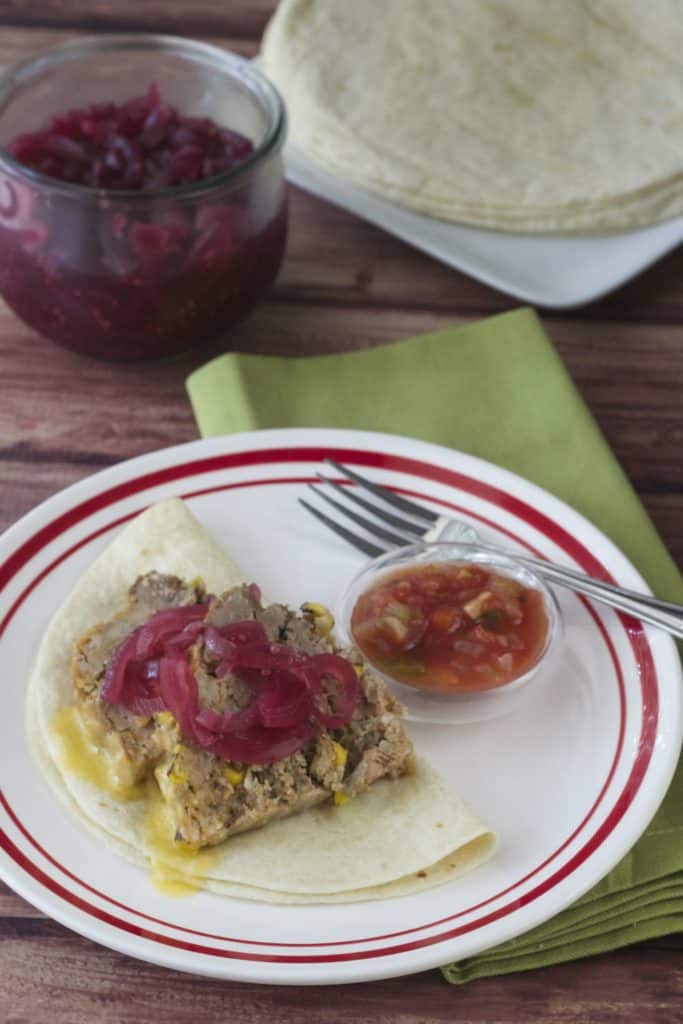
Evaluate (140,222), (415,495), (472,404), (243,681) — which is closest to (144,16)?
(140,222)

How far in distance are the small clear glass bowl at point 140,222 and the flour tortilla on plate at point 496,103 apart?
588 millimetres

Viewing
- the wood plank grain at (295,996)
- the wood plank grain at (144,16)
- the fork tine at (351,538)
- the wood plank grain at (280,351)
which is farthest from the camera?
the wood plank grain at (144,16)

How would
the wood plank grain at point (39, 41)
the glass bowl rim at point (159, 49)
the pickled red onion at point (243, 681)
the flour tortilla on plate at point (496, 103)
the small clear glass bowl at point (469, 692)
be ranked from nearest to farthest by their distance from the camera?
1. the pickled red onion at point (243, 681)
2. the small clear glass bowl at point (469, 692)
3. the glass bowl rim at point (159, 49)
4. the flour tortilla on plate at point (496, 103)
5. the wood plank grain at point (39, 41)

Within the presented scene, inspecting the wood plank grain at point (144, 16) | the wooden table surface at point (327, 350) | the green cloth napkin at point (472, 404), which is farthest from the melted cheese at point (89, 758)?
the wood plank grain at point (144, 16)

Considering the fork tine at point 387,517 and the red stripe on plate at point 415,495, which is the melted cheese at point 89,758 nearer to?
the red stripe on plate at point 415,495

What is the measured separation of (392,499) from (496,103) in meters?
2.03

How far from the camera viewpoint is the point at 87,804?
2.47 m

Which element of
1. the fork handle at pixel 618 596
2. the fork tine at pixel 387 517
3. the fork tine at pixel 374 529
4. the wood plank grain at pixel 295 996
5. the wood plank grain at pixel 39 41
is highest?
the fork handle at pixel 618 596

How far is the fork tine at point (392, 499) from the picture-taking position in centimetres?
316

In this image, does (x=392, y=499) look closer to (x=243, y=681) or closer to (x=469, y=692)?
(x=469, y=692)

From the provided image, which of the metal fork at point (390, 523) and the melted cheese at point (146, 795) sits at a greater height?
the metal fork at point (390, 523)

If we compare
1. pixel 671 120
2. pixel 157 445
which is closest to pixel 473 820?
pixel 157 445

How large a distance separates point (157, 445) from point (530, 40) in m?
2.34

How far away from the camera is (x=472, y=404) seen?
3.65 metres
